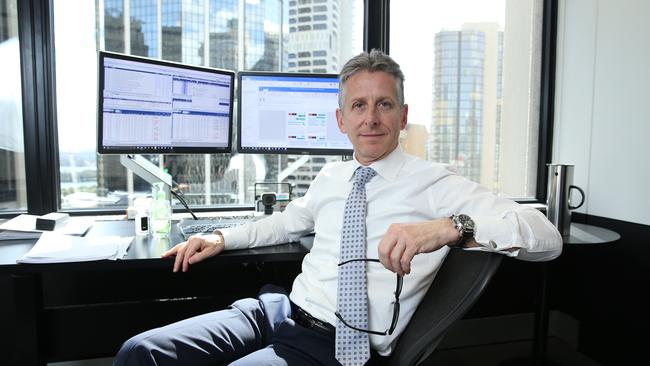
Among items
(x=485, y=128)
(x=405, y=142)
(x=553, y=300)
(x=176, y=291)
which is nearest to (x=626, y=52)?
(x=485, y=128)

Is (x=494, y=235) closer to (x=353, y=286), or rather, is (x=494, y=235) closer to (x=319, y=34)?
(x=353, y=286)

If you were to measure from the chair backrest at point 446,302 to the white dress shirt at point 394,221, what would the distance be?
64 mm

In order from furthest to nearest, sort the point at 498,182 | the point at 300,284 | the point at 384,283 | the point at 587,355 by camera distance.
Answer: the point at 498,182, the point at 587,355, the point at 300,284, the point at 384,283

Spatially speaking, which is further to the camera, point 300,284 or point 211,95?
point 211,95

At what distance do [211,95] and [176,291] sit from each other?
3.16ft

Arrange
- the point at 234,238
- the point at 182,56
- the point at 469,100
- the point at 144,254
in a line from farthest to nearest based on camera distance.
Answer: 1. the point at 469,100
2. the point at 182,56
3. the point at 234,238
4. the point at 144,254

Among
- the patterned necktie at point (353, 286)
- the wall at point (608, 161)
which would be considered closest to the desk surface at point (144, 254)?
the patterned necktie at point (353, 286)

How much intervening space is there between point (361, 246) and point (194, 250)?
19.9 inches

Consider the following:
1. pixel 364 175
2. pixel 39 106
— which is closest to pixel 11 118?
pixel 39 106

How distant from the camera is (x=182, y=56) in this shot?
2.12 metres

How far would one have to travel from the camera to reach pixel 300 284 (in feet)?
4.47

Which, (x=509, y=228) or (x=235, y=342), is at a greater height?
(x=509, y=228)

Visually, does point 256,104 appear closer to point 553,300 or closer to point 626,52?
point 626,52

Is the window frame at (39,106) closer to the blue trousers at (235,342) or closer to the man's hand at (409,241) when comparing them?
the blue trousers at (235,342)
